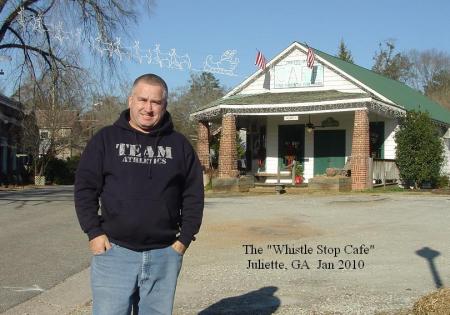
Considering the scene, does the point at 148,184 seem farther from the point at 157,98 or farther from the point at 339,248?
the point at 339,248

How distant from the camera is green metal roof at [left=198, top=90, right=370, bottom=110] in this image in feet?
70.8

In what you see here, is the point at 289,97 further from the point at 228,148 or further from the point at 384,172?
the point at 384,172

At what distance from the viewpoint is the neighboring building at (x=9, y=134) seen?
135 ft

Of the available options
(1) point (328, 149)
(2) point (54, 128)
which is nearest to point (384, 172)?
(1) point (328, 149)

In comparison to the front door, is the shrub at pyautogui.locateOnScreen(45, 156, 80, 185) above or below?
below

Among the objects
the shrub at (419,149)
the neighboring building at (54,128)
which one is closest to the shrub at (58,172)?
the neighboring building at (54,128)

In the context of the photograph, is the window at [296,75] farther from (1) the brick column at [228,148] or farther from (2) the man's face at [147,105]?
(2) the man's face at [147,105]

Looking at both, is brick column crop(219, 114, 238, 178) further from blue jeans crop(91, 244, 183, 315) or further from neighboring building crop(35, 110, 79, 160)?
neighboring building crop(35, 110, 79, 160)

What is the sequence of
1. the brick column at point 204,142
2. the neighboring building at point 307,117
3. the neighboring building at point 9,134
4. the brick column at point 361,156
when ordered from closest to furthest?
the brick column at point 361,156, the neighboring building at point 307,117, the brick column at point 204,142, the neighboring building at point 9,134

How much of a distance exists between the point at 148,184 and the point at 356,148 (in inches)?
713

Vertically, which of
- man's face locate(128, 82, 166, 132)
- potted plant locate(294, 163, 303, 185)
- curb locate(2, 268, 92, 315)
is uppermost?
man's face locate(128, 82, 166, 132)

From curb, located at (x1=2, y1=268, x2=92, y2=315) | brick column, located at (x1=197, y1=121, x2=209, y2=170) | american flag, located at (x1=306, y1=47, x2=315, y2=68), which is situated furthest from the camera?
brick column, located at (x1=197, y1=121, x2=209, y2=170)

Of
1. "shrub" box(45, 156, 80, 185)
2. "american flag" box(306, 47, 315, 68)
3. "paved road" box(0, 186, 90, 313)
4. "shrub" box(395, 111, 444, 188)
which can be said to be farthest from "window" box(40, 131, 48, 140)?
"paved road" box(0, 186, 90, 313)

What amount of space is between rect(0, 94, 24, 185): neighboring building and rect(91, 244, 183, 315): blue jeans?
128 ft
